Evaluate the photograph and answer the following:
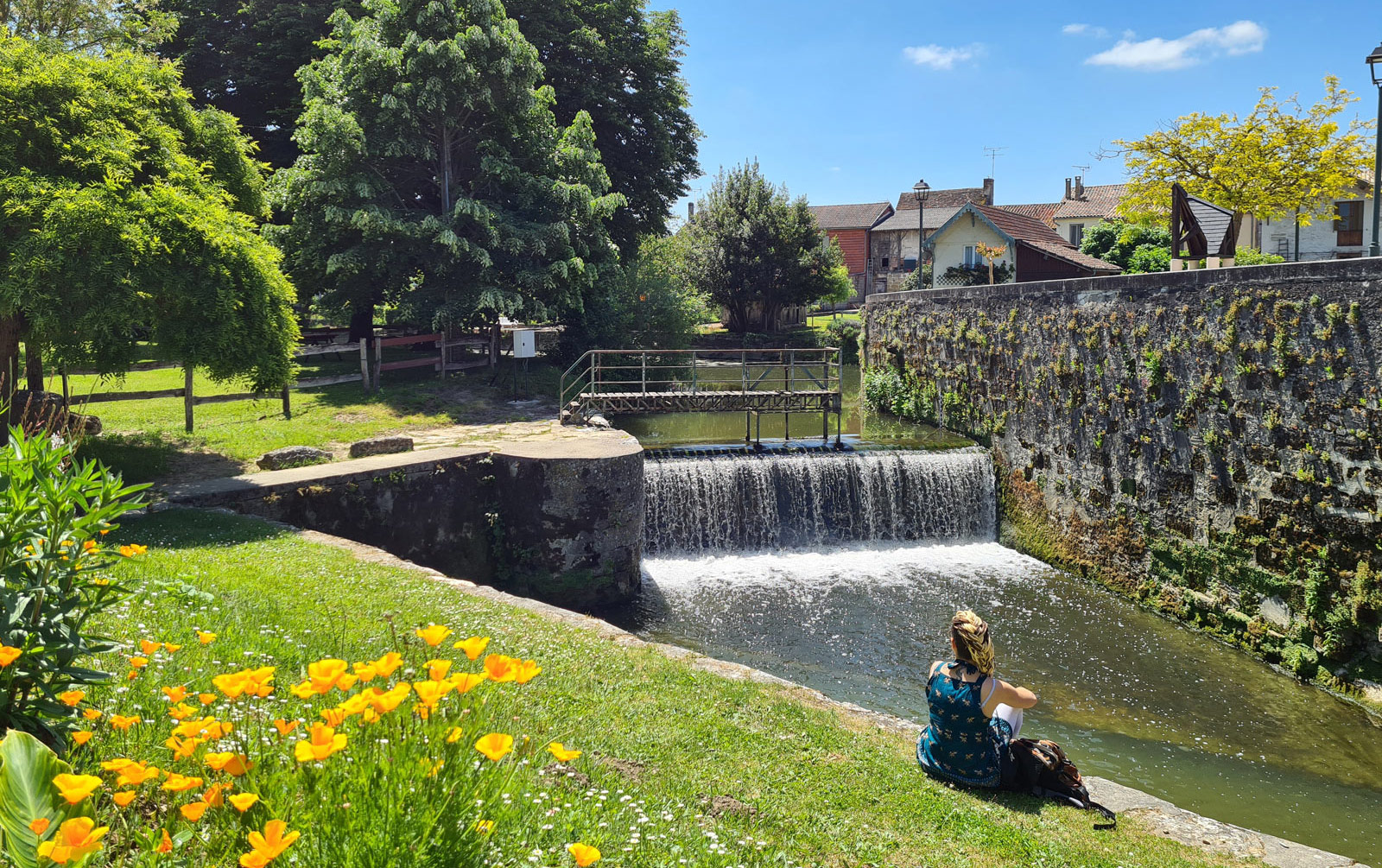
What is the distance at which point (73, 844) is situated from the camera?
1.99m

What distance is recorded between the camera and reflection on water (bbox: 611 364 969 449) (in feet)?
60.8

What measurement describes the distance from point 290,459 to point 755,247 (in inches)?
1263

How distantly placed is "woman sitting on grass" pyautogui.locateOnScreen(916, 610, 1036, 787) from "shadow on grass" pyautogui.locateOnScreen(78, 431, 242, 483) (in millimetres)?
10439

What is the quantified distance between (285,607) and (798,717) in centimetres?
393

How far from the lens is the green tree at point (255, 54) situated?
83.7 ft

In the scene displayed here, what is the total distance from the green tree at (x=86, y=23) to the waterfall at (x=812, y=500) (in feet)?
47.2

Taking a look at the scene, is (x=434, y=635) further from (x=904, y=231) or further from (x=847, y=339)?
(x=904, y=231)

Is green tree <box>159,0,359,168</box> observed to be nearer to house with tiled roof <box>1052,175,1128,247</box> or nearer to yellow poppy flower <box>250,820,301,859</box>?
yellow poppy flower <box>250,820,301,859</box>

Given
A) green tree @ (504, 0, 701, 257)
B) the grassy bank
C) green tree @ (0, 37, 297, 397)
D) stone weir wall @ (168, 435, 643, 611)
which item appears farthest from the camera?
green tree @ (504, 0, 701, 257)

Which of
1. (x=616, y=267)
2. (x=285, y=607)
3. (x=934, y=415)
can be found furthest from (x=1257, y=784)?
(x=616, y=267)

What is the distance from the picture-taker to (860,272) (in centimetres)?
6412

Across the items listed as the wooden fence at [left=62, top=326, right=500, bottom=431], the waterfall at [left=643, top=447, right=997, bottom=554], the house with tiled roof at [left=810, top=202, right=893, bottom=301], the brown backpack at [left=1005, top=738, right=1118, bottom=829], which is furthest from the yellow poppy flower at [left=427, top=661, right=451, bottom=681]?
the house with tiled roof at [left=810, top=202, right=893, bottom=301]

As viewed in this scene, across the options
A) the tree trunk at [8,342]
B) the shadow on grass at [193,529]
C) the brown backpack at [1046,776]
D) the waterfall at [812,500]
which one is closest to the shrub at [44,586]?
the brown backpack at [1046,776]

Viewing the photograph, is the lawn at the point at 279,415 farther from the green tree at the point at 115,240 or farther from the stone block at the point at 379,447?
the stone block at the point at 379,447
